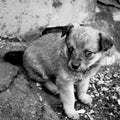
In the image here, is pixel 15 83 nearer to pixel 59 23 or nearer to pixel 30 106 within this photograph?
pixel 30 106

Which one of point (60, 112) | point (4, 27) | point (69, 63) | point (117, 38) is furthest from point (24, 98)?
point (117, 38)

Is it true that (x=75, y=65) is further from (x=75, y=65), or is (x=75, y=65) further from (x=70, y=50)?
(x=70, y=50)

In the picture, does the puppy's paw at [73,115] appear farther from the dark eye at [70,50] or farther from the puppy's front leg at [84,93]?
the dark eye at [70,50]

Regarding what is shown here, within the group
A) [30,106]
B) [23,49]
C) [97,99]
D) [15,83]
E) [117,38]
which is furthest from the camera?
[117,38]

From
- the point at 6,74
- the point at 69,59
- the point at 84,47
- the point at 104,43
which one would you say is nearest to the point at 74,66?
the point at 69,59

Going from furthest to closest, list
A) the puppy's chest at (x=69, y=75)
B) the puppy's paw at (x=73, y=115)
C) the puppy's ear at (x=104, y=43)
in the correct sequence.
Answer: the puppy's paw at (x=73, y=115) < the puppy's chest at (x=69, y=75) < the puppy's ear at (x=104, y=43)

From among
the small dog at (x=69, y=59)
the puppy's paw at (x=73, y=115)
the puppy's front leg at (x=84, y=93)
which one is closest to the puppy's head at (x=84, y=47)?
the small dog at (x=69, y=59)
